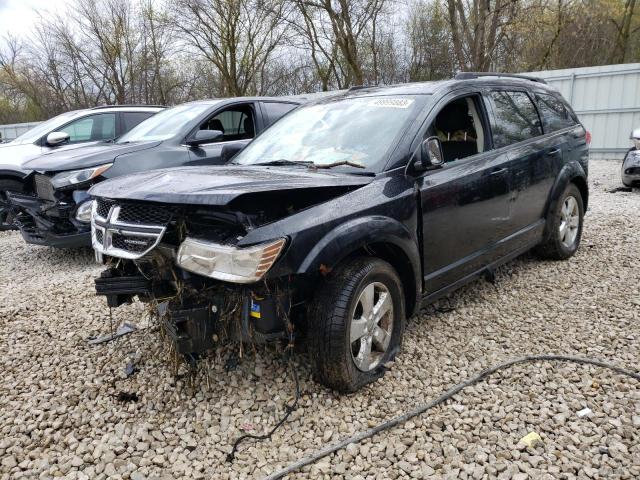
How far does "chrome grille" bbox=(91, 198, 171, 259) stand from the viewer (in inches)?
99.9

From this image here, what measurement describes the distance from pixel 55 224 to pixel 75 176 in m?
0.65

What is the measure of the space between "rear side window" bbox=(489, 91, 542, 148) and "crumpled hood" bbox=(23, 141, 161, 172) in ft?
12.2

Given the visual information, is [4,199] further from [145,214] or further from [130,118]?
[145,214]

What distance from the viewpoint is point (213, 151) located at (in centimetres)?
600

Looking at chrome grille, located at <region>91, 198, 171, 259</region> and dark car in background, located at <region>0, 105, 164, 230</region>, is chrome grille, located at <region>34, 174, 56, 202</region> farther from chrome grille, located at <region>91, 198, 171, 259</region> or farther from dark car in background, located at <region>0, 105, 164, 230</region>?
chrome grille, located at <region>91, 198, 171, 259</region>

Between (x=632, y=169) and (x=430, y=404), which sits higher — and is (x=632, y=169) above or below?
below

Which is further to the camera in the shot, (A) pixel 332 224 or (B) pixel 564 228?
(B) pixel 564 228

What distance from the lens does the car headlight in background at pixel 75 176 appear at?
5.30 meters

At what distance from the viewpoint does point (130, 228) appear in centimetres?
261

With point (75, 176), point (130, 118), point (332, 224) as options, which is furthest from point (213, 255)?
point (130, 118)

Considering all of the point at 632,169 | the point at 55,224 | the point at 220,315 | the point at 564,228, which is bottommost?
the point at 632,169

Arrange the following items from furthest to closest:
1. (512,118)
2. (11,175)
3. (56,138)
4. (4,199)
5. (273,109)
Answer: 1. (56,138)
2. (4,199)
3. (273,109)
4. (11,175)
5. (512,118)

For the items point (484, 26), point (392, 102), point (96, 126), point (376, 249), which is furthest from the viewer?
point (484, 26)

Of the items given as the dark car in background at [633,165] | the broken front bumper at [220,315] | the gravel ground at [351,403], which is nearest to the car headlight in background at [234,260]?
the broken front bumper at [220,315]
